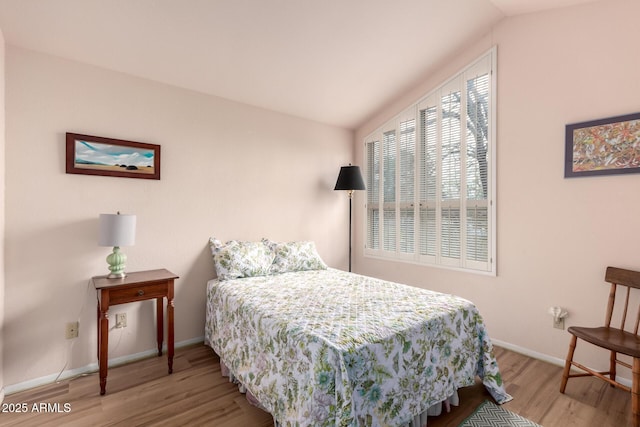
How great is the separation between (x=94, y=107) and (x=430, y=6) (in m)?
2.76

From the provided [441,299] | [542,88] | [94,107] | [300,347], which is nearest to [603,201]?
[542,88]

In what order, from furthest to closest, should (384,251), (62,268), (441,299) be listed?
1. (384,251)
2. (62,268)
3. (441,299)

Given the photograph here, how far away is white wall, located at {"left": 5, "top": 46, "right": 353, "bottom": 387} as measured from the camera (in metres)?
2.13

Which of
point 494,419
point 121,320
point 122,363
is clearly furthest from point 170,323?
point 494,419

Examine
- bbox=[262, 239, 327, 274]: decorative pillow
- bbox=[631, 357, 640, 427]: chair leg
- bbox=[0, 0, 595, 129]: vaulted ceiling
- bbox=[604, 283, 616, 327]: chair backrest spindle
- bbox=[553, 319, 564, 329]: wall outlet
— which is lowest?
bbox=[631, 357, 640, 427]: chair leg

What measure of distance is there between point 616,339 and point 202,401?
269 centimetres

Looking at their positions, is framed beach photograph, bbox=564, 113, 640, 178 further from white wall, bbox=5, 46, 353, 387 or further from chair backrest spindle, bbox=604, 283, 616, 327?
white wall, bbox=5, 46, 353, 387

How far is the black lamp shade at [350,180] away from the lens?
361 cm

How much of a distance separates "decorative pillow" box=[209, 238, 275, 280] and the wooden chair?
7.89ft

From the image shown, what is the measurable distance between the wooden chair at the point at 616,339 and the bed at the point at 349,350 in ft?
1.96

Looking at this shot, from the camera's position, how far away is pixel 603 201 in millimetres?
2301

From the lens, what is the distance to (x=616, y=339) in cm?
194

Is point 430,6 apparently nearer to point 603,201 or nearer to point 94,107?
point 603,201

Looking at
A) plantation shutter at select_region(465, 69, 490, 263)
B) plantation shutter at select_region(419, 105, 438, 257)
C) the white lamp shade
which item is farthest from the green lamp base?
plantation shutter at select_region(465, 69, 490, 263)
